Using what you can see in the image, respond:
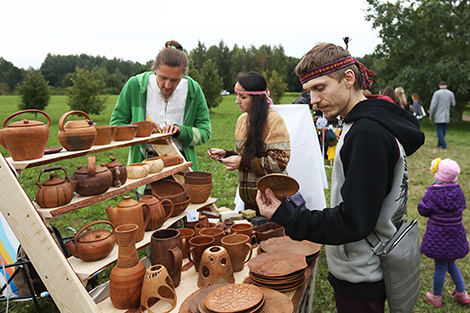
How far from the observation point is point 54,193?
183 centimetres

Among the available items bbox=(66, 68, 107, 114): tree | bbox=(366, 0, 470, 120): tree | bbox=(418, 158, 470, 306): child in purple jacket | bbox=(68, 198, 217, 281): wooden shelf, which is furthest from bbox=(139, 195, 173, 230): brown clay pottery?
bbox=(66, 68, 107, 114): tree

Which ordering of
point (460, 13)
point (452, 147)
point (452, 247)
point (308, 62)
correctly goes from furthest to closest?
1. point (460, 13)
2. point (452, 147)
3. point (452, 247)
4. point (308, 62)

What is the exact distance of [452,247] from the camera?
3051mm

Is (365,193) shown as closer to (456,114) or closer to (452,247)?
(452,247)

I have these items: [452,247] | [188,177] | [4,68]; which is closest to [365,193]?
[188,177]

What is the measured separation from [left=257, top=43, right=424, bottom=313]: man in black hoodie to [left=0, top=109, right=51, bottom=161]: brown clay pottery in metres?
1.15

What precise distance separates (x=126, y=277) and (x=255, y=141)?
161 centimetres

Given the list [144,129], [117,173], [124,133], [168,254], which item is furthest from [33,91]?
[168,254]

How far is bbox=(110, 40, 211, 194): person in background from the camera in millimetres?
3018

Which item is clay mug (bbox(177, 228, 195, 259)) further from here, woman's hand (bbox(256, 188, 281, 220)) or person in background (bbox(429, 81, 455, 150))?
person in background (bbox(429, 81, 455, 150))

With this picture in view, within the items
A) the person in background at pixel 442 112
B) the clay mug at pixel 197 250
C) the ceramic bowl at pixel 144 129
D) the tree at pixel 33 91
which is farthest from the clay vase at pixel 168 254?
the tree at pixel 33 91

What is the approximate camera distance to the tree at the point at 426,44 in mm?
14789

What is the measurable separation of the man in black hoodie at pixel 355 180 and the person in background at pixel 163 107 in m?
1.58

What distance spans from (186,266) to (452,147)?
11.0 meters
